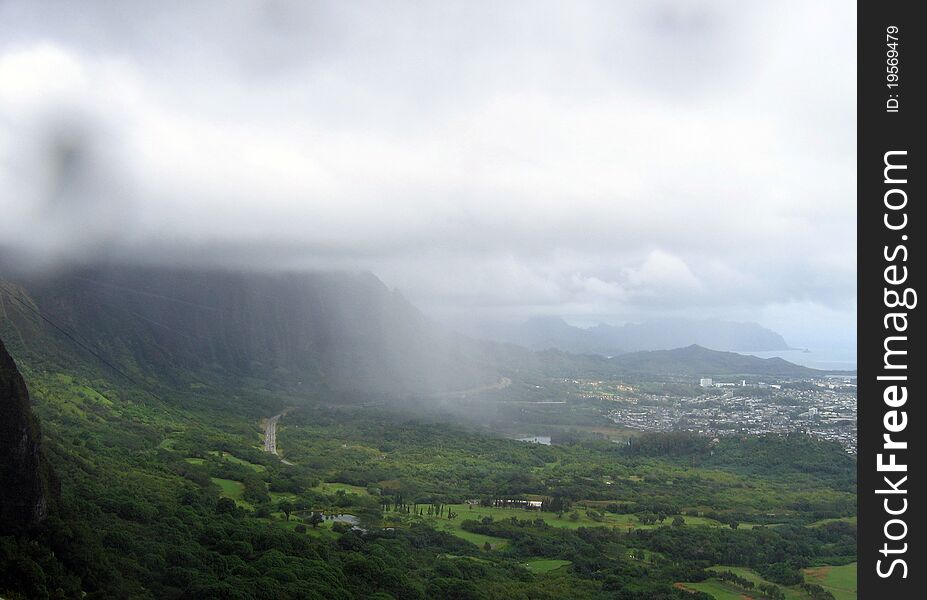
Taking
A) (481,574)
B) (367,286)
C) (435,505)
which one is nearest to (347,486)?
(435,505)

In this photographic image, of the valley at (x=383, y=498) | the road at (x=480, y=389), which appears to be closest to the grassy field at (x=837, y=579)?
the valley at (x=383, y=498)

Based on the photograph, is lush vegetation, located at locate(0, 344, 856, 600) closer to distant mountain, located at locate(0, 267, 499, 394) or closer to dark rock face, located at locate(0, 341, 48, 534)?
dark rock face, located at locate(0, 341, 48, 534)

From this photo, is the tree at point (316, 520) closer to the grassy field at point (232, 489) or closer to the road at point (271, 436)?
the grassy field at point (232, 489)

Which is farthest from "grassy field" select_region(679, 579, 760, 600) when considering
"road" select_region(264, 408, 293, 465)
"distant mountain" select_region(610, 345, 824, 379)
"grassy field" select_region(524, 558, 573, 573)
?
"distant mountain" select_region(610, 345, 824, 379)

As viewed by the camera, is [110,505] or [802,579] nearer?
[110,505]

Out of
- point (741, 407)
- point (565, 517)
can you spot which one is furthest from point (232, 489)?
point (741, 407)

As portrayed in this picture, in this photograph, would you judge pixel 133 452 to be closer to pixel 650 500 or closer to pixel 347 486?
pixel 347 486
